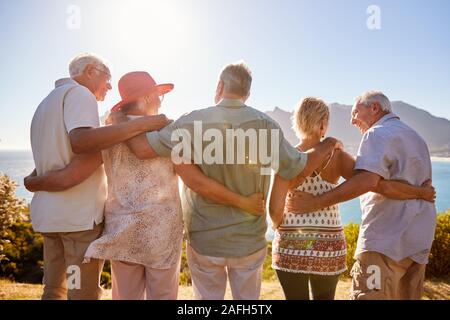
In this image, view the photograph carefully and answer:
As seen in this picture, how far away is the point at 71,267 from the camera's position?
2.85 metres

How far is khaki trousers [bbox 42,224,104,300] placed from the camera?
284cm

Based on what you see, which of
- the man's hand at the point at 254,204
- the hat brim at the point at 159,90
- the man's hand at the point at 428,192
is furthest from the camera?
the man's hand at the point at 428,192

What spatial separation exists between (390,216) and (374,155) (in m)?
0.53

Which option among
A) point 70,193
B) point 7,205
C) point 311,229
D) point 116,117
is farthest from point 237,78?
point 7,205

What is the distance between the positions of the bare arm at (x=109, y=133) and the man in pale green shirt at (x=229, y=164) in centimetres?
6

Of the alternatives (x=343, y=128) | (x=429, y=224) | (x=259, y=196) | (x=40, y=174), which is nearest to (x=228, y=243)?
(x=259, y=196)

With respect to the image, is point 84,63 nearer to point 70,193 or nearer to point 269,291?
point 70,193

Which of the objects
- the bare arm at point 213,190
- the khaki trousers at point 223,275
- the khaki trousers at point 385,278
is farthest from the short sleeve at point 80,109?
the khaki trousers at point 385,278

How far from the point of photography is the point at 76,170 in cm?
285

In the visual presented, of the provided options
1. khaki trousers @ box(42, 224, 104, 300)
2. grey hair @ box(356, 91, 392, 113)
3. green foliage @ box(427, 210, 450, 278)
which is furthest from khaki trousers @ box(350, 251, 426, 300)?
green foliage @ box(427, 210, 450, 278)

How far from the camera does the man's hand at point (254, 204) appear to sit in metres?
2.78

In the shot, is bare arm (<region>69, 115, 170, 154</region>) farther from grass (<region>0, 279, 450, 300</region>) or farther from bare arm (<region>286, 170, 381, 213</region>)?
grass (<region>0, 279, 450, 300</region>)

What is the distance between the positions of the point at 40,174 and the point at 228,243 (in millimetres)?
1488

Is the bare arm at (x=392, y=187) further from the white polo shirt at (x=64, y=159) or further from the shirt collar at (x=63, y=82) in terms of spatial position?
the shirt collar at (x=63, y=82)
